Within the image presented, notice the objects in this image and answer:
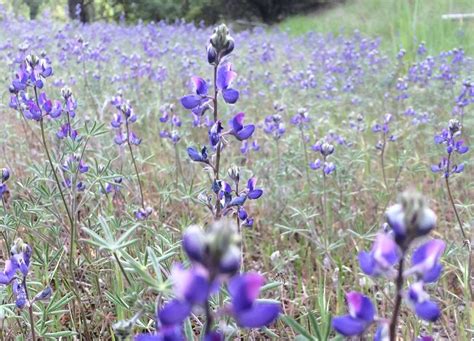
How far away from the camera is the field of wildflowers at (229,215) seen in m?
0.91

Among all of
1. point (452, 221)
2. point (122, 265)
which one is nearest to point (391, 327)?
point (122, 265)

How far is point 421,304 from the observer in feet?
2.93

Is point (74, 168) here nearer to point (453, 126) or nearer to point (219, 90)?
point (219, 90)

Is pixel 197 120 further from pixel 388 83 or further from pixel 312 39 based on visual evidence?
pixel 312 39

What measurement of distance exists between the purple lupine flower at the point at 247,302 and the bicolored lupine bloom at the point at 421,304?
25 centimetres

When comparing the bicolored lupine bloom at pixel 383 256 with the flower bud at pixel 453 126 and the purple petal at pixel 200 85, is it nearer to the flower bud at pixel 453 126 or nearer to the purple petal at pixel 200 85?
the purple petal at pixel 200 85

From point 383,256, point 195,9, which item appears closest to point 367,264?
point 383,256

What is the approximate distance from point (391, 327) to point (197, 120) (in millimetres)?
2382

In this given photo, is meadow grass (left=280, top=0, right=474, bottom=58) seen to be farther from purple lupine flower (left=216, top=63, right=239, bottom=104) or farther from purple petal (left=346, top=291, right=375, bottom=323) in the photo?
purple petal (left=346, top=291, right=375, bottom=323)

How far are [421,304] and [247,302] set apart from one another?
31cm

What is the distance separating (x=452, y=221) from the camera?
332cm

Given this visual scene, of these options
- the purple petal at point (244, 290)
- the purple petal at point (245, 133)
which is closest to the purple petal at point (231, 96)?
the purple petal at point (245, 133)

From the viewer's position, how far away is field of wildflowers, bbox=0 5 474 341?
911mm

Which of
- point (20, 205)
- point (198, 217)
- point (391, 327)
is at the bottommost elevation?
point (198, 217)
